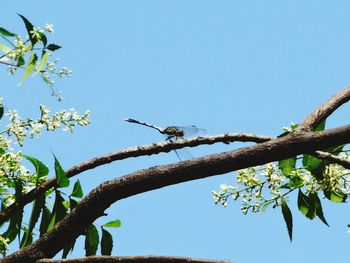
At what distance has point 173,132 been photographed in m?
2.73

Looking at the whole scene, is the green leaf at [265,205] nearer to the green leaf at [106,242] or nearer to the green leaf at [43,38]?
the green leaf at [106,242]

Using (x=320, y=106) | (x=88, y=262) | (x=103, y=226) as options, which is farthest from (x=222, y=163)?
(x=103, y=226)

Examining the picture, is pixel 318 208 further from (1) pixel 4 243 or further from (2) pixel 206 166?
(1) pixel 4 243

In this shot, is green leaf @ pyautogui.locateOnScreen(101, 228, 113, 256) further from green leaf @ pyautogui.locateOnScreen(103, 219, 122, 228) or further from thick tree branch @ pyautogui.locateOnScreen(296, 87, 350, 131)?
thick tree branch @ pyautogui.locateOnScreen(296, 87, 350, 131)

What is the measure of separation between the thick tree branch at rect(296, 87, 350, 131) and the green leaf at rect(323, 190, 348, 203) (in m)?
0.53

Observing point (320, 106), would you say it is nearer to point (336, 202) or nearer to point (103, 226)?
point (336, 202)

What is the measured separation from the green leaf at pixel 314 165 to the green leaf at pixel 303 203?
154 millimetres

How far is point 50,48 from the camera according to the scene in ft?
10.7

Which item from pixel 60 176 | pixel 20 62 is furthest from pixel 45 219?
pixel 20 62

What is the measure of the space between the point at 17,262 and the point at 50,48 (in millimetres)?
1593

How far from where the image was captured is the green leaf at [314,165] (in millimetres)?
2561

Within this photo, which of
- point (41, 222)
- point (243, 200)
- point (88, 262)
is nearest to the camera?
point (88, 262)

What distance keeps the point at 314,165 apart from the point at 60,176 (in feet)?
3.30

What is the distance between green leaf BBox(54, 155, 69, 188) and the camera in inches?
90.2
